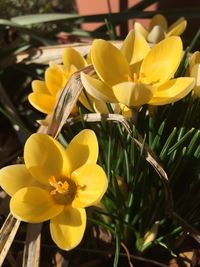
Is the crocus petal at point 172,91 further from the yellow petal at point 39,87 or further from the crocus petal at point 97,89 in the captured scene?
the yellow petal at point 39,87

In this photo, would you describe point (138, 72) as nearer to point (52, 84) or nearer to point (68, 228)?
point (52, 84)

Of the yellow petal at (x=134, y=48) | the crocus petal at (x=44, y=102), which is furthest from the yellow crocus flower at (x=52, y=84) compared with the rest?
the yellow petal at (x=134, y=48)

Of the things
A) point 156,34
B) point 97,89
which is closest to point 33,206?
point 97,89

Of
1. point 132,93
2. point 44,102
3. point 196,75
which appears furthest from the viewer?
point 44,102

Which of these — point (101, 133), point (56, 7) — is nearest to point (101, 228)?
point (101, 133)

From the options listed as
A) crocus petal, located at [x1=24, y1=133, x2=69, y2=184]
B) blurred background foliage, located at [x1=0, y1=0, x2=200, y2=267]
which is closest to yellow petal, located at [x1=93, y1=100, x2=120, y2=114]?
blurred background foliage, located at [x1=0, y1=0, x2=200, y2=267]

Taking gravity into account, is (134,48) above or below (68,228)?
above

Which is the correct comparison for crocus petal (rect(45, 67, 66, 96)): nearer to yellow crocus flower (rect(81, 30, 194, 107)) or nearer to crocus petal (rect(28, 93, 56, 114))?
crocus petal (rect(28, 93, 56, 114))
